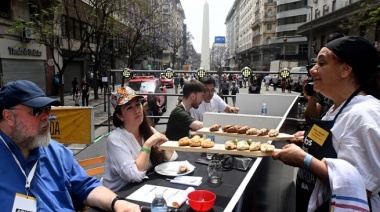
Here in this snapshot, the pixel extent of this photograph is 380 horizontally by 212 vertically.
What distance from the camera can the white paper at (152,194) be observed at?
85.8 inches

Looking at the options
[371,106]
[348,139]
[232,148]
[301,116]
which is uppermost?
[371,106]

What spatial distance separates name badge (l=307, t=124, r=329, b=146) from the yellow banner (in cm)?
580

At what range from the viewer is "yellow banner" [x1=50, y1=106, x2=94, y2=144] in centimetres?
676

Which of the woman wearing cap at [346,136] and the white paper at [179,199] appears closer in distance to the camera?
the woman wearing cap at [346,136]

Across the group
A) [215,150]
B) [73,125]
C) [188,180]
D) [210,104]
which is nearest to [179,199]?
[188,180]

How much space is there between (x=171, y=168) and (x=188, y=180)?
1.09 feet

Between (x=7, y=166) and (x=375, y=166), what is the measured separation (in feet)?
7.90

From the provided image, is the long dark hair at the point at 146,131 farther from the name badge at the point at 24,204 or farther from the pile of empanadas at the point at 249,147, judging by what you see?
the name badge at the point at 24,204

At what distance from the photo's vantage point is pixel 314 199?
79.5 inches

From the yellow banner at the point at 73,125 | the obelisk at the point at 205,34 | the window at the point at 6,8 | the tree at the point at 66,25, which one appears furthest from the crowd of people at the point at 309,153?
the obelisk at the point at 205,34

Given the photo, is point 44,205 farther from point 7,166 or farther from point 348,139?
point 348,139

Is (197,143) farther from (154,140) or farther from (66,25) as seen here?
(66,25)

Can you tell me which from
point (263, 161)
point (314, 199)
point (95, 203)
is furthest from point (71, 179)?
point (314, 199)

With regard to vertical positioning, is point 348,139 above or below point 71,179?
above
